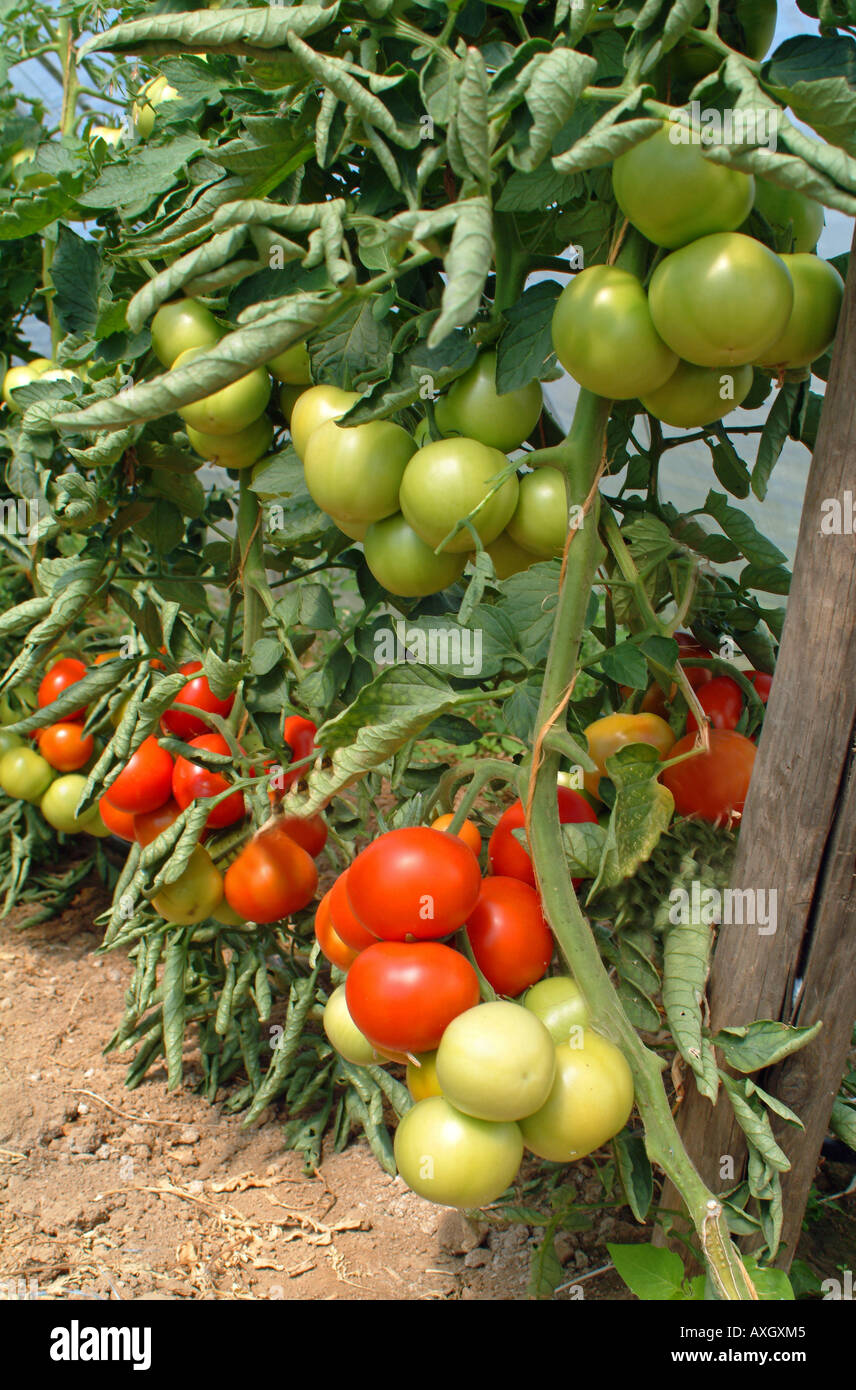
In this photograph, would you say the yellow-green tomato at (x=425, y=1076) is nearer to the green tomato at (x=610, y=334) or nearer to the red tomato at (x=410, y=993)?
the red tomato at (x=410, y=993)

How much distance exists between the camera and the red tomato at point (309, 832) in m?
1.11

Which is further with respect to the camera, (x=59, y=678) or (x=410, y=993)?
(x=59, y=678)

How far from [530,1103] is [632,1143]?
0.28m

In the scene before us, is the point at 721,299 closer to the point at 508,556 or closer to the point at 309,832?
the point at 508,556

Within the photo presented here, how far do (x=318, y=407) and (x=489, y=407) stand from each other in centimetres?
15

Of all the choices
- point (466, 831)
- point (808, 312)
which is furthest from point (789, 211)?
point (466, 831)

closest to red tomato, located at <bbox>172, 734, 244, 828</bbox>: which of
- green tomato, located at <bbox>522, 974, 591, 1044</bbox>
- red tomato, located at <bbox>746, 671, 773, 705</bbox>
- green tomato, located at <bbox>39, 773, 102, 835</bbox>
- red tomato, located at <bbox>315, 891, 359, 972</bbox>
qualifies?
red tomato, located at <bbox>315, 891, 359, 972</bbox>

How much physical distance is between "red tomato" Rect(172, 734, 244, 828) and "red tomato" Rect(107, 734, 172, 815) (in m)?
0.02

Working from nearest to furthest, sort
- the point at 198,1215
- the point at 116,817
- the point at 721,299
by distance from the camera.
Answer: the point at 721,299
the point at 116,817
the point at 198,1215

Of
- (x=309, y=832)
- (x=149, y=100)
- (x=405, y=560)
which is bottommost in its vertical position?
(x=309, y=832)

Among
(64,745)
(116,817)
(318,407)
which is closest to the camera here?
(318,407)

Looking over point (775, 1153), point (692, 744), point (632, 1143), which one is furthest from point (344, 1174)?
point (692, 744)

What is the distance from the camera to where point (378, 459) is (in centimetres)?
75

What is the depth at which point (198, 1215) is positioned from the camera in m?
1.32
